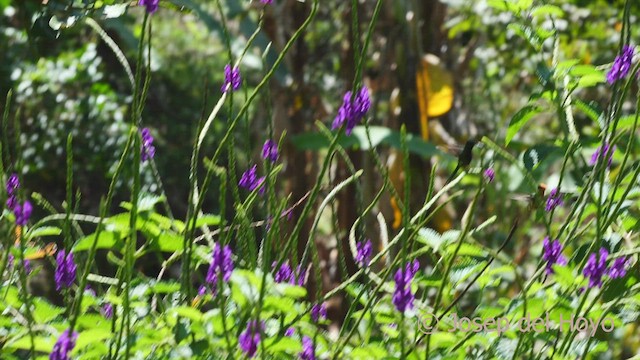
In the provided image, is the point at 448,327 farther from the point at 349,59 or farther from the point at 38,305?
the point at 349,59

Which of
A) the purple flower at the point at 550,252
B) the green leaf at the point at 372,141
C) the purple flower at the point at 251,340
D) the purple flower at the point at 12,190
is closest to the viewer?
the purple flower at the point at 251,340

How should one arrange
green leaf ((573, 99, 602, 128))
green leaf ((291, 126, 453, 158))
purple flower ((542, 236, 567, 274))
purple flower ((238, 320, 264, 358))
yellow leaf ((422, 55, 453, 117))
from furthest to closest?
yellow leaf ((422, 55, 453, 117)) → green leaf ((291, 126, 453, 158)) → green leaf ((573, 99, 602, 128)) → purple flower ((542, 236, 567, 274)) → purple flower ((238, 320, 264, 358))

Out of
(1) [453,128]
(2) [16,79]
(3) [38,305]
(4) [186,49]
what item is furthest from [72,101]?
(4) [186,49]

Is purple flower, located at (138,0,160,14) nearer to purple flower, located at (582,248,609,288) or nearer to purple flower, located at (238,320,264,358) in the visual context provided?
purple flower, located at (238,320,264,358)

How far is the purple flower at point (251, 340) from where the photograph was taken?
761 millimetres

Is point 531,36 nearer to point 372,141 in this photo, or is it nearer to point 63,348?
point 63,348

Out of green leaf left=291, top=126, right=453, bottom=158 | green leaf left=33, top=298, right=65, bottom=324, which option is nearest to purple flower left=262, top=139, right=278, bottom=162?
green leaf left=33, top=298, right=65, bottom=324

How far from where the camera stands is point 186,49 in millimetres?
7371

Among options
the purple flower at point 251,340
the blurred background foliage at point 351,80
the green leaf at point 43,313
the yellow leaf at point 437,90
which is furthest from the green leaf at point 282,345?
the yellow leaf at point 437,90

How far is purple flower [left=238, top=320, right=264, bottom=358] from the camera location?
761mm

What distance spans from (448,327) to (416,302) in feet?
0.14

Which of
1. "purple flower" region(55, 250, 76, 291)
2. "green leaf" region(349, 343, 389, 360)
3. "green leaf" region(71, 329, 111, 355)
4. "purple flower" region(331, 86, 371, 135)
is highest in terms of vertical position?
"purple flower" region(331, 86, 371, 135)

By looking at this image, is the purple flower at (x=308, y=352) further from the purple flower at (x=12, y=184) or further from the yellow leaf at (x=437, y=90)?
the yellow leaf at (x=437, y=90)

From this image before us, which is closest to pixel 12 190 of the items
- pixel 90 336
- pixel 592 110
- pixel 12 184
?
pixel 12 184
